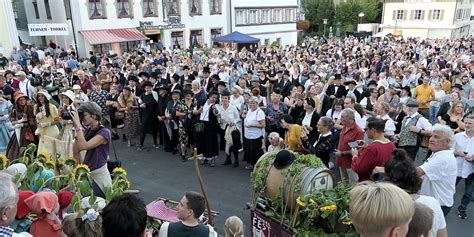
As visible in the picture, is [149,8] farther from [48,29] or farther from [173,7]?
[48,29]

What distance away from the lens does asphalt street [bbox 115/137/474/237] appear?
599 cm

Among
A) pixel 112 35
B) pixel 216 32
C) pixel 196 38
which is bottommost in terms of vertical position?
pixel 196 38

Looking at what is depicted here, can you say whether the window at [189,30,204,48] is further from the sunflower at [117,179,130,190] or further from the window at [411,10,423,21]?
the window at [411,10,423,21]

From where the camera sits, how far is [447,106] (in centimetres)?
821

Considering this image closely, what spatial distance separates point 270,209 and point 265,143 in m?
3.74

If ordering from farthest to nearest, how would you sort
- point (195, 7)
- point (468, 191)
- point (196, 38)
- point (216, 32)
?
1. point (216, 32)
2. point (196, 38)
3. point (195, 7)
4. point (468, 191)

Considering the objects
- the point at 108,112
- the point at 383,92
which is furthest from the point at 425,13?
the point at 108,112

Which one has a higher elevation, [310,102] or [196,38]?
[196,38]

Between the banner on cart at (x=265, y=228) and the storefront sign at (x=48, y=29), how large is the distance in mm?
20333

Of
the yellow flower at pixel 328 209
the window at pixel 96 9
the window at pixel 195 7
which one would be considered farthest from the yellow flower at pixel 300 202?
the window at pixel 195 7

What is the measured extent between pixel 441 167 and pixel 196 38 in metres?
31.3

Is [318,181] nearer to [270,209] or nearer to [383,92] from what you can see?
[270,209]

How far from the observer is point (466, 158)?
557cm

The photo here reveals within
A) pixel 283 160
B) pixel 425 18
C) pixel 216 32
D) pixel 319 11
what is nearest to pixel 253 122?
pixel 283 160
